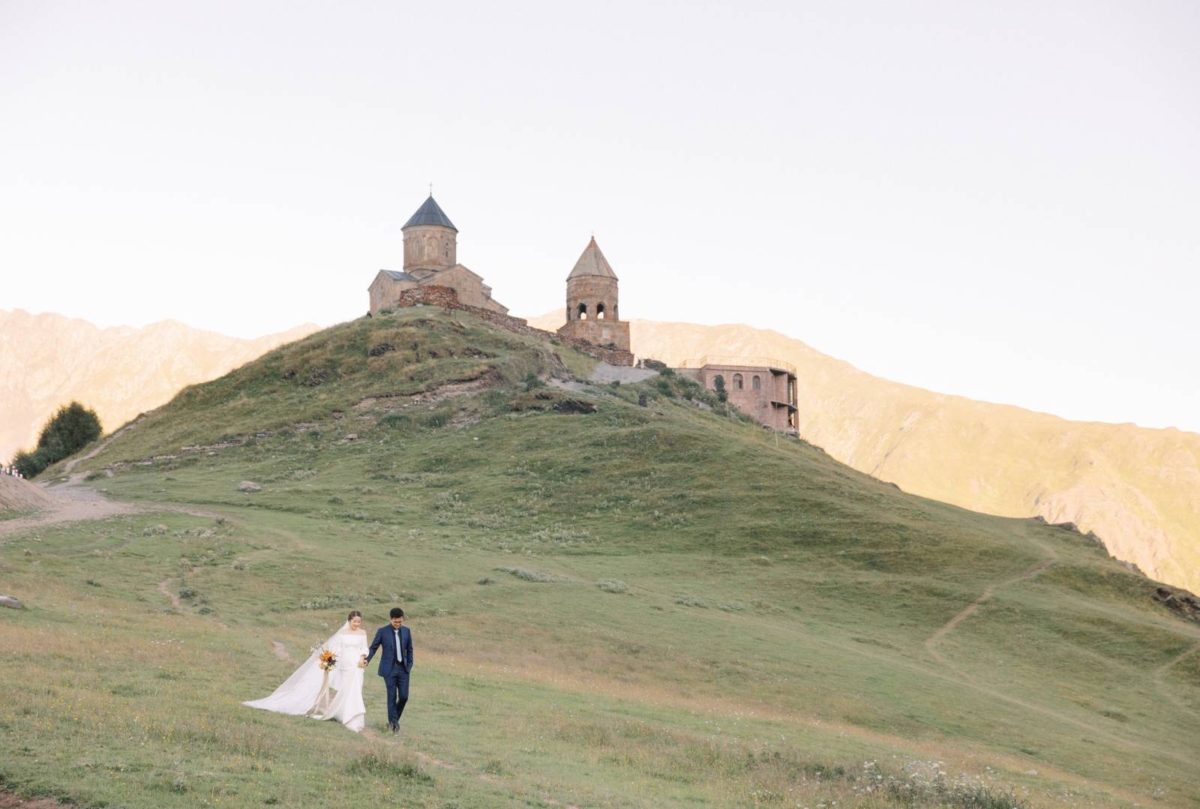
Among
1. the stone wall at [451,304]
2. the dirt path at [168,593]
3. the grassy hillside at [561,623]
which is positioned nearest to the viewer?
the grassy hillside at [561,623]

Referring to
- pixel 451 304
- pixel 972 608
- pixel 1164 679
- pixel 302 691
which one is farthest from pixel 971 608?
pixel 451 304

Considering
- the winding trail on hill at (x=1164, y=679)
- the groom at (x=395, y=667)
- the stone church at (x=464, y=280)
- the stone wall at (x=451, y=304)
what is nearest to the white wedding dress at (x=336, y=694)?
the groom at (x=395, y=667)

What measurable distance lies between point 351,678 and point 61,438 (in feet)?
302

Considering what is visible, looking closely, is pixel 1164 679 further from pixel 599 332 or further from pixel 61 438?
pixel 61 438

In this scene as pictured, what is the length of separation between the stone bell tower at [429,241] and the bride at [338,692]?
106106 millimetres

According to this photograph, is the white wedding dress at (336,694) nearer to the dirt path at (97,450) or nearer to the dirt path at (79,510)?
the dirt path at (79,510)

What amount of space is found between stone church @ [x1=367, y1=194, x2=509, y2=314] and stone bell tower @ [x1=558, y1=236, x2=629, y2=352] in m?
10.2

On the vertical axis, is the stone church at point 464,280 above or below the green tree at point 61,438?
above

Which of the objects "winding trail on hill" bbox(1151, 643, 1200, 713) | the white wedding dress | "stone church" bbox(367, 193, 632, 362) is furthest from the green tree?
the white wedding dress

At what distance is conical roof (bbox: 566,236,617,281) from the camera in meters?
127

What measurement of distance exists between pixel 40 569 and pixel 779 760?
25820mm

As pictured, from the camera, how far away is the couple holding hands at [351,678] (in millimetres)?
19391

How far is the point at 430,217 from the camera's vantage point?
12438 cm

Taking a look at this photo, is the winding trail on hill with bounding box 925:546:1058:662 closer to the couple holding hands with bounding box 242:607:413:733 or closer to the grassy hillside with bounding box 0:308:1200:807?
the grassy hillside with bounding box 0:308:1200:807
